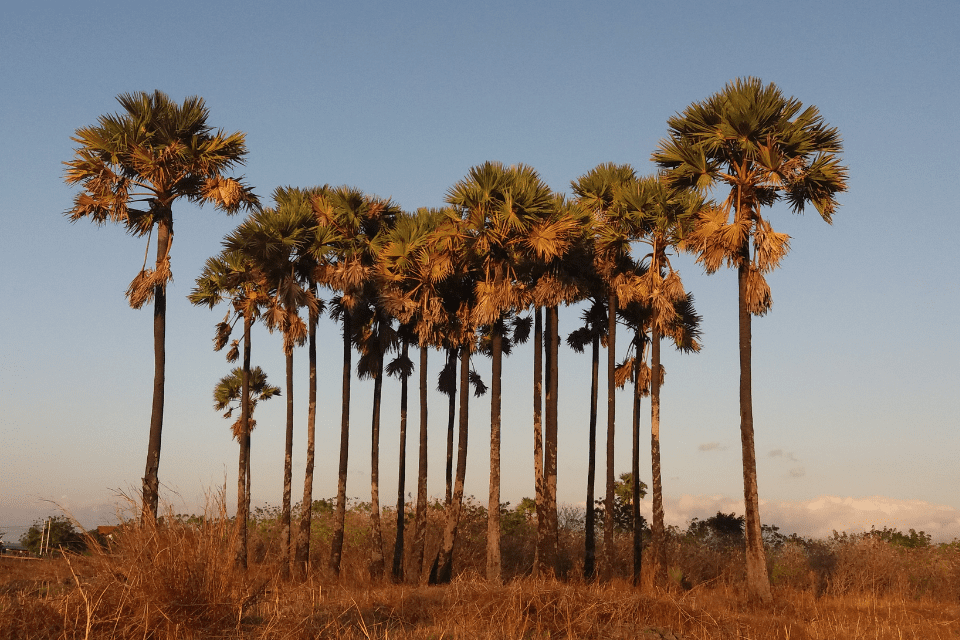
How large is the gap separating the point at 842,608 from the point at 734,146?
1344 centimetres

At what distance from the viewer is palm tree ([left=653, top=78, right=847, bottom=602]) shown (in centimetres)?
2411

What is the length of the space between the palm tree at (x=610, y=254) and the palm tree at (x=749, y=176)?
18.7ft

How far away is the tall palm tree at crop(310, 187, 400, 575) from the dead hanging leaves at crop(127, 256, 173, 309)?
30.3 ft

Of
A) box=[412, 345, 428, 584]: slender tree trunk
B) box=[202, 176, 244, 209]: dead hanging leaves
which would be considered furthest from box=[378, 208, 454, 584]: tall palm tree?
box=[202, 176, 244, 209]: dead hanging leaves

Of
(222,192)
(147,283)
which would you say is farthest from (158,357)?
(222,192)

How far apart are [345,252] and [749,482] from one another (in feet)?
62.7

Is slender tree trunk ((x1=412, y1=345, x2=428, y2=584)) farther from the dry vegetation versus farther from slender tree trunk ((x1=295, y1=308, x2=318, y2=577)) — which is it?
the dry vegetation

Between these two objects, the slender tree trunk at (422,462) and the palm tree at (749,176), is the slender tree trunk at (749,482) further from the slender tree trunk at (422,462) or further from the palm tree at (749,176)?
the slender tree trunk at (422,462)

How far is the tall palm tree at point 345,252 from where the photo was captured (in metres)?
34.2

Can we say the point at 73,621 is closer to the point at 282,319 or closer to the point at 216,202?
the point at 216,202

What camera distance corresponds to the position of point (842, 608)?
22.0m

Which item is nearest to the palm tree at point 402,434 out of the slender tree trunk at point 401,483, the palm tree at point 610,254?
the slender tree trunk at point 401,483

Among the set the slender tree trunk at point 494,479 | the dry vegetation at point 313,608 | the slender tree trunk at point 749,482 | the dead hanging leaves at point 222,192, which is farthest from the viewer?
the slender tree trunk at point 494,479

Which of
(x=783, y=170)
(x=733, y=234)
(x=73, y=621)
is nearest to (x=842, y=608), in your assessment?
(x=733, y=234)
